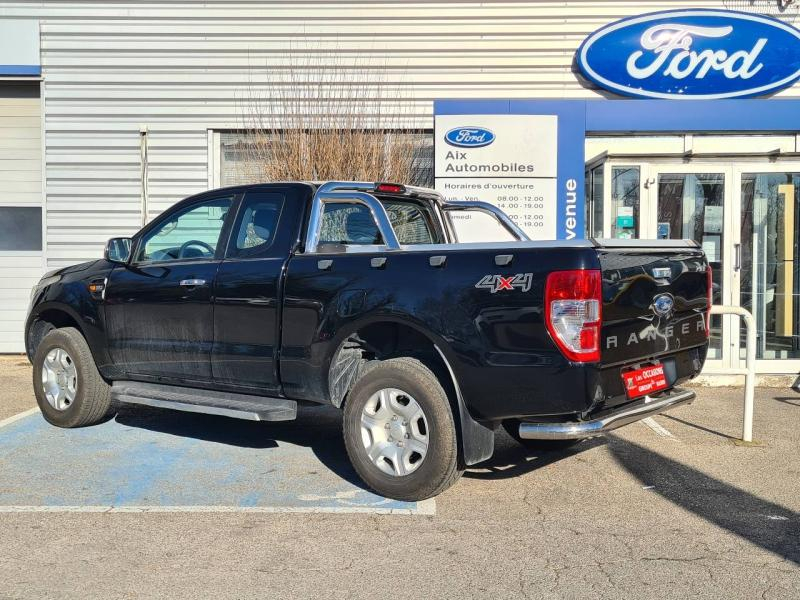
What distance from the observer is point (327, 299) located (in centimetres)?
544

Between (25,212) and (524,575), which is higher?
(25,212)

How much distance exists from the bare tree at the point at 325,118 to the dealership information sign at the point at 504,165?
0.63 metres

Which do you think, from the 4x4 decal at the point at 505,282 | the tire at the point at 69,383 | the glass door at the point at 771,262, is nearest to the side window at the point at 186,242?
the tire at the point at 69,383

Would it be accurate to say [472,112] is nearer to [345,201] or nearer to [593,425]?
[345,201]

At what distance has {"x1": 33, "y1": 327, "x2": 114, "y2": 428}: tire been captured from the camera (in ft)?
22.6

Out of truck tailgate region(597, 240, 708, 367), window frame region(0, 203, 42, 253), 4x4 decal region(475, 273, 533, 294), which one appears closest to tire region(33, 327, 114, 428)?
4x4 decal region(475, 273, 533, 294)

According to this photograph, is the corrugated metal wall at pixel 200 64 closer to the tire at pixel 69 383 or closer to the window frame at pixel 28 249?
the window frame at pixel 28 249

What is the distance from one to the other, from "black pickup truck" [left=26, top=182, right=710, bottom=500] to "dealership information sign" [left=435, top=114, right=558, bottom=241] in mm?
3462

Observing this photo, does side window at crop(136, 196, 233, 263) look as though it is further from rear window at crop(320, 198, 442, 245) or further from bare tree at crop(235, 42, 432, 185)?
bare tree at crop(235, 42, 432, 185)

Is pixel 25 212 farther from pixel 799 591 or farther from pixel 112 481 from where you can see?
pixel 799 591

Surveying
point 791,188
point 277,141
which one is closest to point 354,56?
point 277,141

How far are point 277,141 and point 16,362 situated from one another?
4.40m

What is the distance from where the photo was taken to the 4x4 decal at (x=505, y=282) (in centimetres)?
464

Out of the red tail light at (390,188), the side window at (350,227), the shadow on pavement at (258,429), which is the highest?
the red tail light at (390,188)
